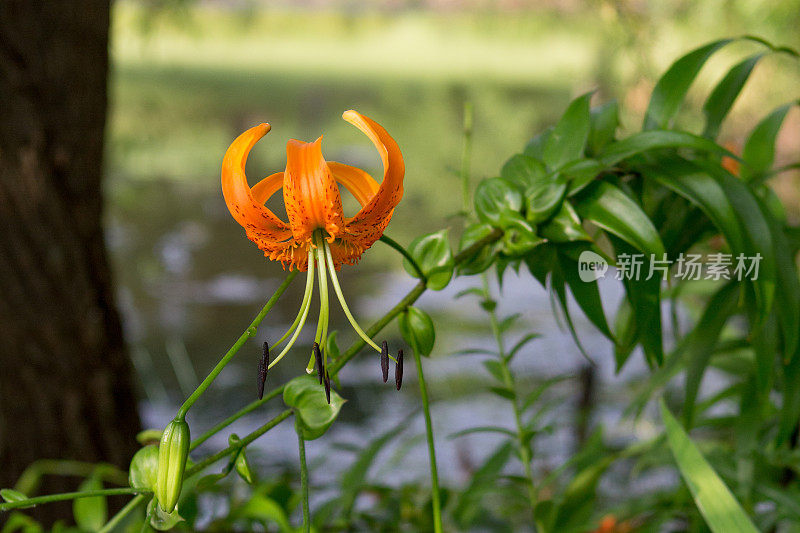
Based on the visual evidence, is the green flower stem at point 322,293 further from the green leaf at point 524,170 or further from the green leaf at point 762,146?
the green leaf at point 762,146

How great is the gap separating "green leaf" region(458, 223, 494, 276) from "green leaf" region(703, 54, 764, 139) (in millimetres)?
184

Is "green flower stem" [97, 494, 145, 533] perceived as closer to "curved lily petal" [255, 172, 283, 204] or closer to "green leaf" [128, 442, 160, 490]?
"green leaf" [128, 442, 160, 490]

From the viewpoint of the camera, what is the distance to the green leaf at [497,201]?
15.4 inches

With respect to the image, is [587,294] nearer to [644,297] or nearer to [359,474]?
[644,297]

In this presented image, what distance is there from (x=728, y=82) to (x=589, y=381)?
98 centimetres

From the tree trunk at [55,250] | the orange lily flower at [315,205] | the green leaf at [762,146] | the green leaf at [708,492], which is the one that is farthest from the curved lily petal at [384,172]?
the tree trunk at [55,250]

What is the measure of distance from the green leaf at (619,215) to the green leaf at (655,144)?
17 mm

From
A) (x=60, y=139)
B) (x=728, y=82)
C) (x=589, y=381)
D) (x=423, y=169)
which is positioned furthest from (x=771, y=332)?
(x=423, y=169)

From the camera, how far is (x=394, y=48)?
24.6 ft

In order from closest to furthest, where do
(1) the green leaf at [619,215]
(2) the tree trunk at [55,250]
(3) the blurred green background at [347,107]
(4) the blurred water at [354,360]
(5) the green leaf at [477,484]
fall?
(1) the green leaf at [619,215] → (5) the green leaf at [477,484] → (2) the tree trunk at [55,250] → (4) the blurred water at [354,360] → (3) the blurred green background at [347,107]

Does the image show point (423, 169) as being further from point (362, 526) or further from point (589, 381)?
point (362, 526)

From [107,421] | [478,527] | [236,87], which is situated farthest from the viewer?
[236,87]

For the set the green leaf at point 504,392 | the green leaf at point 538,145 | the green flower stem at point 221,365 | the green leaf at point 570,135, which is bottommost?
the green leaf at point 504,392

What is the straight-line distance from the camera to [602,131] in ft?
1.43
